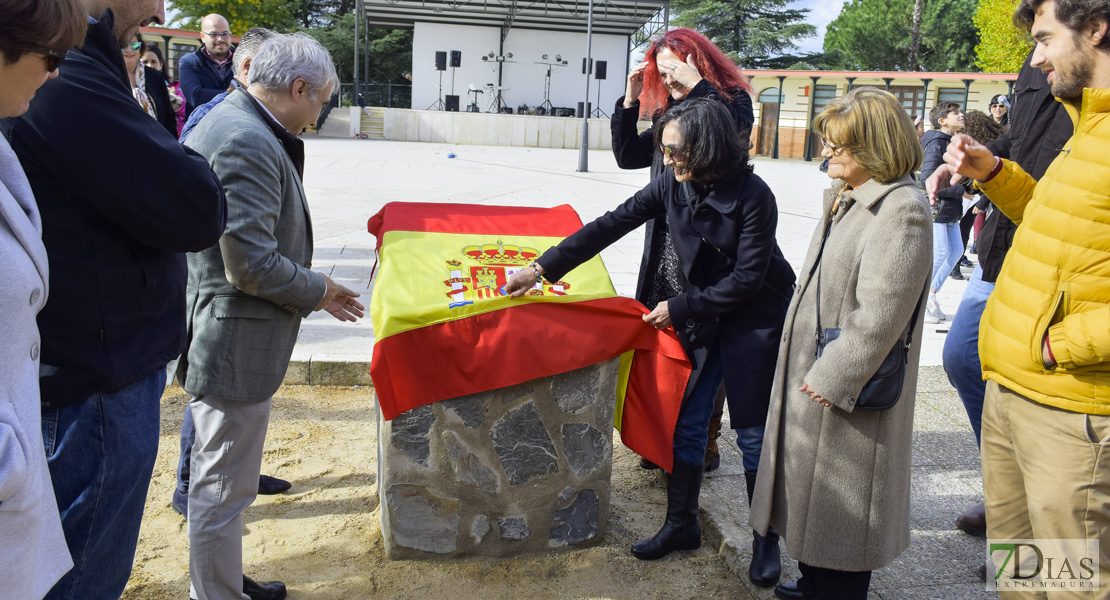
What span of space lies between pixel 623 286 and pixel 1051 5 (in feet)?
16.5

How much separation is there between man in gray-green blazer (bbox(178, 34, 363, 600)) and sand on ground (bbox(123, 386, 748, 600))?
472 millimetres

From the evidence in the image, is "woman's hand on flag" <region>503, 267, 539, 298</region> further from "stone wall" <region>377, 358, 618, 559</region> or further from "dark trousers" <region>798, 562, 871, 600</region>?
"dark trousers" <region>798, 562, 871, 600</region>

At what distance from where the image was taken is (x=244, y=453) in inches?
101

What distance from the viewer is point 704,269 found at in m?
3.09

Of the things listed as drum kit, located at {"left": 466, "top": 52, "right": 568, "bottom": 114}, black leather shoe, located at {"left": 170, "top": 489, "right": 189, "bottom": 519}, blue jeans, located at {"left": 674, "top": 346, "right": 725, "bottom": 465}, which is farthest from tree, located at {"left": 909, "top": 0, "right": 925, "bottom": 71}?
black leather shoe, located at {"left": 170, "top": 489, "right": 189, "bottom": 519}

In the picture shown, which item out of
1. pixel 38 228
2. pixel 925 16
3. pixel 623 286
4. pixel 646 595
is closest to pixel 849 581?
pixel 646 595

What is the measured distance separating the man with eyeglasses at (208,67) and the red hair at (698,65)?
342cm

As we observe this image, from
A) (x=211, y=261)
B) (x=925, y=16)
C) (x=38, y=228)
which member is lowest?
(x=211, y=261)

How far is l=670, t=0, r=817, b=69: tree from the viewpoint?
4359 centimetres

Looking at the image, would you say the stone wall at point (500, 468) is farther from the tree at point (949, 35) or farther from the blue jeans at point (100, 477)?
the tree at point (949, 35)

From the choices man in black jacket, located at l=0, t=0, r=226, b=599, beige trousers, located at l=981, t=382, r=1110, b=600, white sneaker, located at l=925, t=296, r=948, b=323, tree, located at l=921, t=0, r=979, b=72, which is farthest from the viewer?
tree, located at l=921, t=0, r=979, b=72

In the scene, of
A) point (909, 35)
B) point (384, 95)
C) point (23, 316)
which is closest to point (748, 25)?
point (909, 35)

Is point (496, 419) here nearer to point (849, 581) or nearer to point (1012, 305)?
point (849, 581)

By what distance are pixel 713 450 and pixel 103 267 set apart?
2962 millimetres
